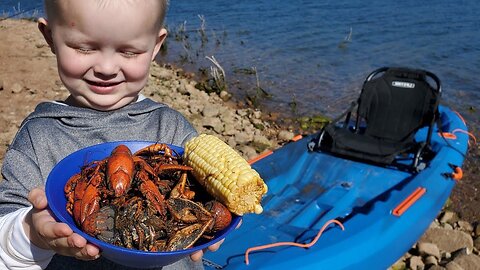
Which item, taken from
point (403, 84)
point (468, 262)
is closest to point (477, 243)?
point (468, 262)

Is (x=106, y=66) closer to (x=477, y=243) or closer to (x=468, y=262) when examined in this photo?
(x=468, y=262)

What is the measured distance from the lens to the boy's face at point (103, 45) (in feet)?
5.98

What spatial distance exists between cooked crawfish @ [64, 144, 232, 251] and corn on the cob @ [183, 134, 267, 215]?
6cm

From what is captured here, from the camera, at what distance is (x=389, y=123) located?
22.9 ft

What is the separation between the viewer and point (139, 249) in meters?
1.60

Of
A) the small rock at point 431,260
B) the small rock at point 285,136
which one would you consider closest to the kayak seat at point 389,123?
the small rock at point 431,260

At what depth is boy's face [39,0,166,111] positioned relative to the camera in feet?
5.98

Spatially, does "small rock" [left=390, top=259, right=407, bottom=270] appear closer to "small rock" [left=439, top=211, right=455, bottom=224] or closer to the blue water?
"small rock" [left=439, top=211, right=455, bottom=224]

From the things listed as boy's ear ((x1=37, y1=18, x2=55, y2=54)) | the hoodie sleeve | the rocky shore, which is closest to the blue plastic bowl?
the hoodie sleeve

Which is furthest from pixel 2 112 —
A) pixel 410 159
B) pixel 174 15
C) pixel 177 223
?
pixel 174 15

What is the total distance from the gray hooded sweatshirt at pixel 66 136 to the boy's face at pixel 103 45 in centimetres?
10

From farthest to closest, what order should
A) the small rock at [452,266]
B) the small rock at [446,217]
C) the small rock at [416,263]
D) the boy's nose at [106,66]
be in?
1. the small rock at [446,217]
2. the small rock at [416,263]
3. the small rock at [452,266]
4. the boy's nose at [106,66]

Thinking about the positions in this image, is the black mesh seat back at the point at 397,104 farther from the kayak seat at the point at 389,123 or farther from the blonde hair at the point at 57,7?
the blonde hair at the point at 57,7

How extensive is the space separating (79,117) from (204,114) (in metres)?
7.47
